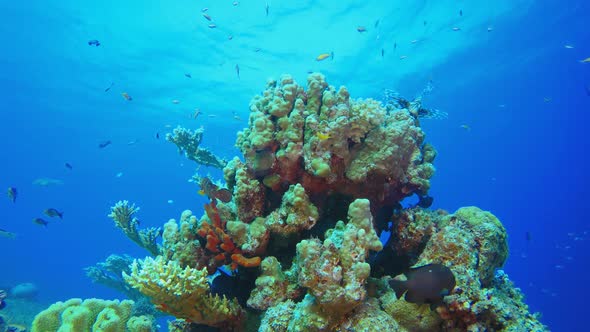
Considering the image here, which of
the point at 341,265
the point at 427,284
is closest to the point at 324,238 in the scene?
the point at 341,265

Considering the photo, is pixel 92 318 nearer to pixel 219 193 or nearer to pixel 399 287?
pixel 219 193

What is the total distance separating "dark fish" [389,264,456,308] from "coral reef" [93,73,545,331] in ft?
0.41

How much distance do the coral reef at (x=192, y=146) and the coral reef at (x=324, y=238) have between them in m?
1.77

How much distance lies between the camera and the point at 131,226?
6.29m

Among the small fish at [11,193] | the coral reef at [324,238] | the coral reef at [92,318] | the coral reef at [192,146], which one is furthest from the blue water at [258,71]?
the coral reef at [92,318]

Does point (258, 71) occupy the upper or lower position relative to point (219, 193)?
upper

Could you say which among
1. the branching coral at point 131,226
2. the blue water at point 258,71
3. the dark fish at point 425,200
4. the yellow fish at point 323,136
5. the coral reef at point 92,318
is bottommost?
the coral reef at point 92,318

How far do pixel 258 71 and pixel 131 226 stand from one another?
83.5ft

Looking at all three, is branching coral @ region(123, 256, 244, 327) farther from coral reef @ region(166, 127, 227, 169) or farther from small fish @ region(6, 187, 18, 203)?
small fish @ region(6, 187, 18, 203)

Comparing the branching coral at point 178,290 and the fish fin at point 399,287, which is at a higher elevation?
the branching coral at point 178,290

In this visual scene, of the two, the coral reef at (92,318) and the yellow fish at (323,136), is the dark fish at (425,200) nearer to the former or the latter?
the yellow fish at (323,136)

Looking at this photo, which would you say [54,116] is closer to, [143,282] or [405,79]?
[405,79]

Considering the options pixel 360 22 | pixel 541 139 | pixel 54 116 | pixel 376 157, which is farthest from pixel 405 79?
pixel 541 139

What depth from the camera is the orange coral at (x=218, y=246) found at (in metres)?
4.36
